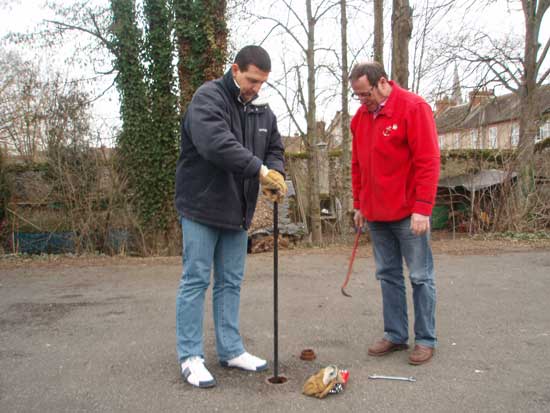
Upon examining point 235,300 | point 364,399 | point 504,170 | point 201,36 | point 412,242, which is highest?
point 201,36

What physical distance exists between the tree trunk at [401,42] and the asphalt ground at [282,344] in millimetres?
4671

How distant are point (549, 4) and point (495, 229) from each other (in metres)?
8.93

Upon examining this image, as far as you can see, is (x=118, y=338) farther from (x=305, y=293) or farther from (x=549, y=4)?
(x=549, y=4)

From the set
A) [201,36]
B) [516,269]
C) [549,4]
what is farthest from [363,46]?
[516,269]

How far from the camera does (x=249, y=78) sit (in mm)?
3268

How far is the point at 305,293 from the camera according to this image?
19.0ft

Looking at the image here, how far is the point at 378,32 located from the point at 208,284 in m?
9.51

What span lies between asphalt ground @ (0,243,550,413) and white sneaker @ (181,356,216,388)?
0.17ft

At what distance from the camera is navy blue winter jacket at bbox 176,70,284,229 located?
310 centimetres

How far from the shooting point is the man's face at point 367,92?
3.56 metres

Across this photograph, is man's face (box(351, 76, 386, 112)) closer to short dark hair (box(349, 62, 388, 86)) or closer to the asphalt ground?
short dark hair (box(349, 62, 388, 86))

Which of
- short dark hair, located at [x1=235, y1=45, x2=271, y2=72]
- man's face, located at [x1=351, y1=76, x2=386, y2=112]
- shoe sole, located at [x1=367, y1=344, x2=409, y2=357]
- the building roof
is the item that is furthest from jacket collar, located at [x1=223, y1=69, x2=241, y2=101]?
the building roof

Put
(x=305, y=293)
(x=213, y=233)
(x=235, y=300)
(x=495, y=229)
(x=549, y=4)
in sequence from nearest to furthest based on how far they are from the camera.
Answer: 1. (x=213, y=233)
2. (x=235, y=300)
3. (x=305, y=293)
4. (x=495, y=229)
5. (x=549, y=4)

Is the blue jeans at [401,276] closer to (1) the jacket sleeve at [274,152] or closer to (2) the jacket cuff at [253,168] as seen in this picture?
(1) the jacket sleeve at [274,152]
